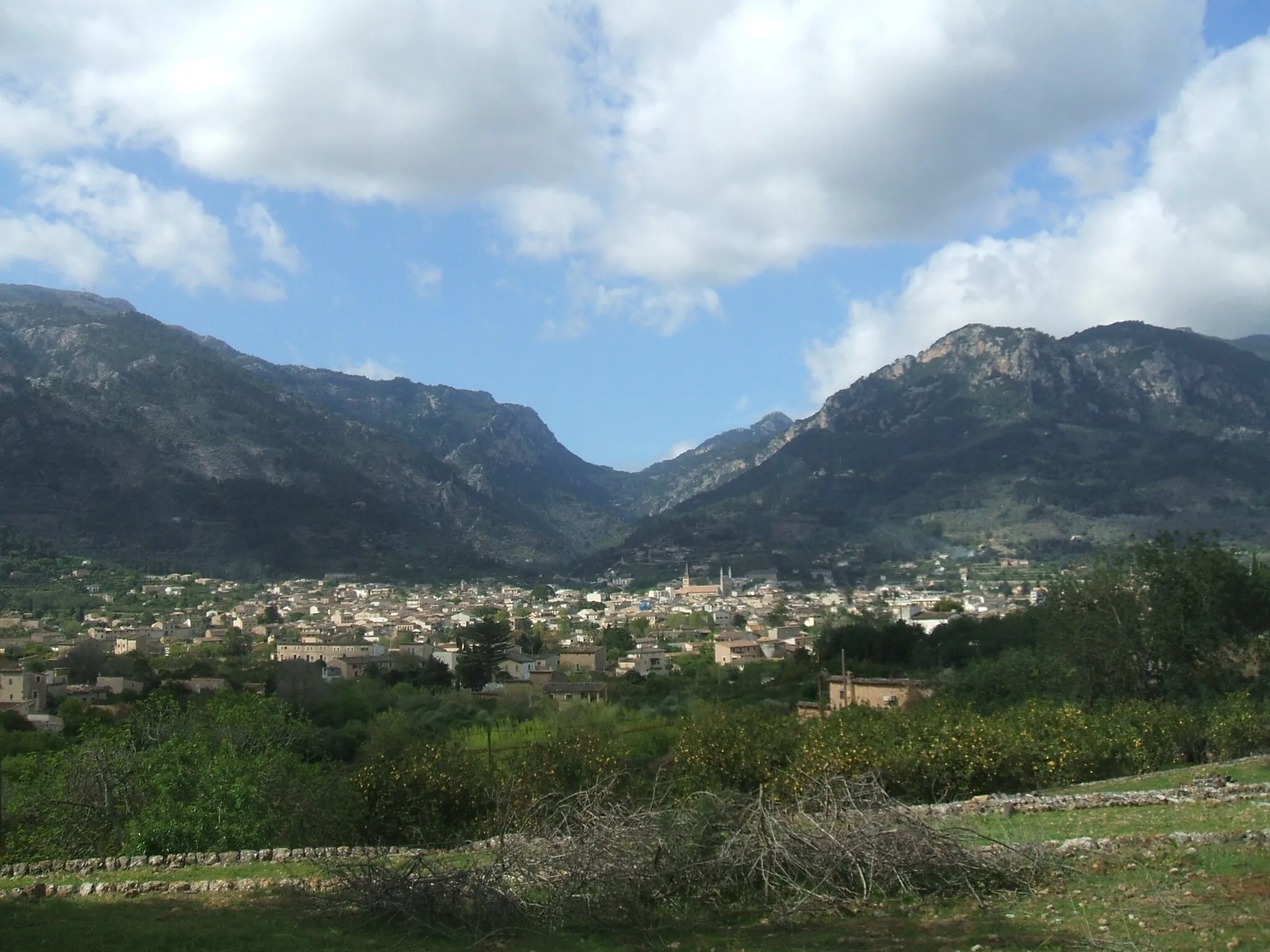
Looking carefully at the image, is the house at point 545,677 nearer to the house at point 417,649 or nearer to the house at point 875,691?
the house at point 417,649

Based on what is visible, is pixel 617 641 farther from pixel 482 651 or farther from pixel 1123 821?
pixel 1123 821

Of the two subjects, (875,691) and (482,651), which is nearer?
(875,691)

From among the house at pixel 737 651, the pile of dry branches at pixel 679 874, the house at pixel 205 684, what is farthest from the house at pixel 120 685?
the pile of dry branches at pixel 679 874

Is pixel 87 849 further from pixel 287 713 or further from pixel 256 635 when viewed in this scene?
pixel 256 635

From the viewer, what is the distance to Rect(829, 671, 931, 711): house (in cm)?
3431

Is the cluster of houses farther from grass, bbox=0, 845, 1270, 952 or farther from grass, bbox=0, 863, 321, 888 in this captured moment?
grass, bbox=0, 845, 1270, 952

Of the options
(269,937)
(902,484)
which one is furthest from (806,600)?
(269,937)

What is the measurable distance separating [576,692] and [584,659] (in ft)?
56.2

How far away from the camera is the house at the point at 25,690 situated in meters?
40.2

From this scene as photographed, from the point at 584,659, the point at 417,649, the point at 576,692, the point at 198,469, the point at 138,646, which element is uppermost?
the point at 198,469

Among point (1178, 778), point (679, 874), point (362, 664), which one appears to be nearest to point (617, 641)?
point (362, 664)

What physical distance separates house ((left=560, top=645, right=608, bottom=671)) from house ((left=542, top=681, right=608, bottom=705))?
10212 millimetres

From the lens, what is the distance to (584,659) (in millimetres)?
66188

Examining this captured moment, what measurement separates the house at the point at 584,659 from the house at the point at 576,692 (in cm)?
1021
